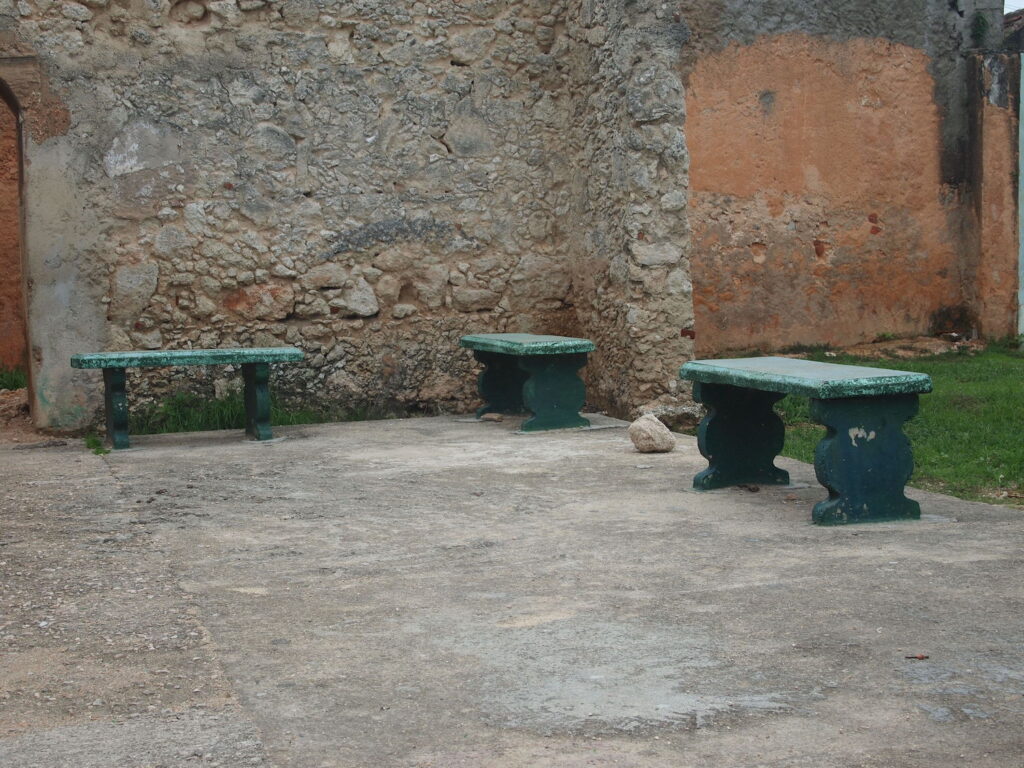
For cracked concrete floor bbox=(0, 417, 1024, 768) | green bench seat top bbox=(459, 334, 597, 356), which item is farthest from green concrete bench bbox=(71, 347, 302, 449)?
cracked concrete floor bbox=(0, 417, 1024, 768)

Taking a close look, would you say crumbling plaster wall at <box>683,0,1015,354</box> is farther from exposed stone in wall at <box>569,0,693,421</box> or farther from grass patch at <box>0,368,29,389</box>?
grass patch at <box>0,368,29,389</box>

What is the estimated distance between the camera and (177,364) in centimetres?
619

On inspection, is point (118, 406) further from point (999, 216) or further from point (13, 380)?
point (999, 216)

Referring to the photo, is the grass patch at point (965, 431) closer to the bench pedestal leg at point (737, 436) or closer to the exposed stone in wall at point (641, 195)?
the bench pedestal leg at point (737, 436)

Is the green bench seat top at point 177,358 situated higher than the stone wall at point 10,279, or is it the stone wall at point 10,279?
the stone wall at point 10,279

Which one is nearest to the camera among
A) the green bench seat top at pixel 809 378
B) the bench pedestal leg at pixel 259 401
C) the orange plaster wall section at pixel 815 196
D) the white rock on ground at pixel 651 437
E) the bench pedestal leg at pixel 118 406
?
the green bench seat top at pixel 809 378

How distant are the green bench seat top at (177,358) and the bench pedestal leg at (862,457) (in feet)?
10.9

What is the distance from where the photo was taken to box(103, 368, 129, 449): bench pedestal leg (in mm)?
6195

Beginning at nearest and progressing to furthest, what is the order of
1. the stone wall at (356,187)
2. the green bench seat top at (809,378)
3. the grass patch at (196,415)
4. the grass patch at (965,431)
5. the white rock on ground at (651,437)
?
the green bench seat top at (809,378), the grass patch at (965,431), the white rock on ground at (651,437), the stone wall at (356,187), the grass patch at (196,415)

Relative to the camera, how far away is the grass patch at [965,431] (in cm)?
476

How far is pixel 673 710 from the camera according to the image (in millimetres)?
2254

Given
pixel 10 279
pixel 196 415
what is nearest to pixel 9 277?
pixel 10 279

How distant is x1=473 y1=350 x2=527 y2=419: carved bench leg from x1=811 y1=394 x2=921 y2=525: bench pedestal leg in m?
3.45

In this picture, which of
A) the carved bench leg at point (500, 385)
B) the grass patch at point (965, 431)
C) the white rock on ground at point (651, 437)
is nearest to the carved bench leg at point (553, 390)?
the carved bench leg at point (500, 385)
